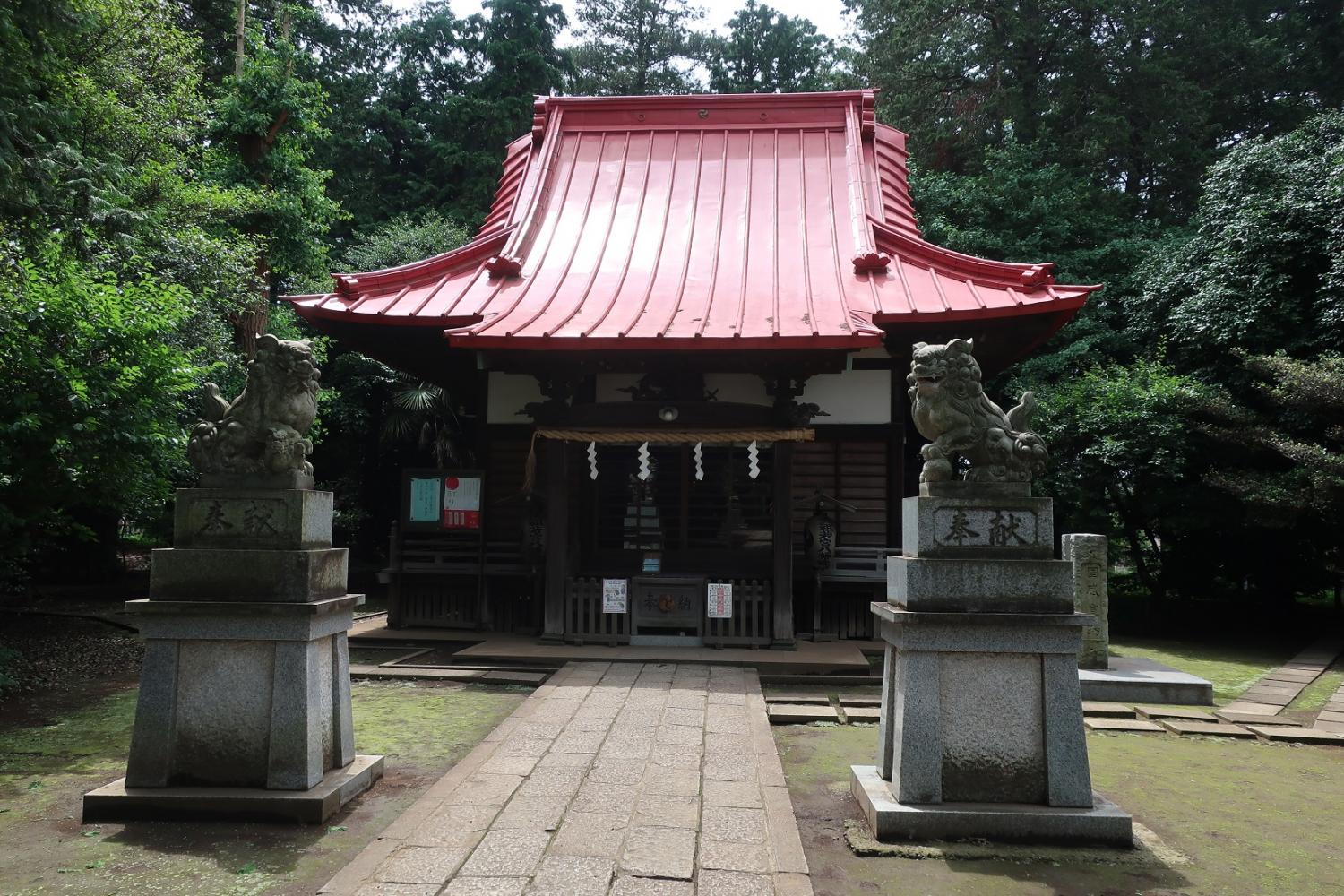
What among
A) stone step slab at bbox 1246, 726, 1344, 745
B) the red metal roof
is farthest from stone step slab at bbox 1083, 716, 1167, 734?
the red metal roof

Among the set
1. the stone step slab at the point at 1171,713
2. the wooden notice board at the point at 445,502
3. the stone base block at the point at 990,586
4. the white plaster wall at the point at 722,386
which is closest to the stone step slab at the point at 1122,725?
the stone step slab at the point at 1171,713

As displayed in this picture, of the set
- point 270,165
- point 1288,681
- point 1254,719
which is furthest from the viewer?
point 270,165

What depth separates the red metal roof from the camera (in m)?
9.09

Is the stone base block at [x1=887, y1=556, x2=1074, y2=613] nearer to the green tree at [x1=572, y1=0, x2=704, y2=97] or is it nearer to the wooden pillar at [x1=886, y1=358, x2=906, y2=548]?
the wooden pillar at [x1=886, y1=358, x2=906, y2=548]

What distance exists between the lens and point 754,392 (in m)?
10.3

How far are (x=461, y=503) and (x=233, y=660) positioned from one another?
590cm

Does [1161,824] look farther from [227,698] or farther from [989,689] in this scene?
[227,698]

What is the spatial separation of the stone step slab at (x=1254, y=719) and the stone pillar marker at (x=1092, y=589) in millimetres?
1135

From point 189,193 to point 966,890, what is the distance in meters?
14.0

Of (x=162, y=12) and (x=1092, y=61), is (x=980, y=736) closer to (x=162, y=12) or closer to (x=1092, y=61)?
(x=162, y=12)

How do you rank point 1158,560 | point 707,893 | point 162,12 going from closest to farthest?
1. point 707,893
2. point 162,12
3. point 1158,560

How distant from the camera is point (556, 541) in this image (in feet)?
31.0

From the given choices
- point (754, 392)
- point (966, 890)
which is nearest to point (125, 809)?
point (966, 890)

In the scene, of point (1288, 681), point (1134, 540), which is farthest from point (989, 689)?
point (1134, 540)
